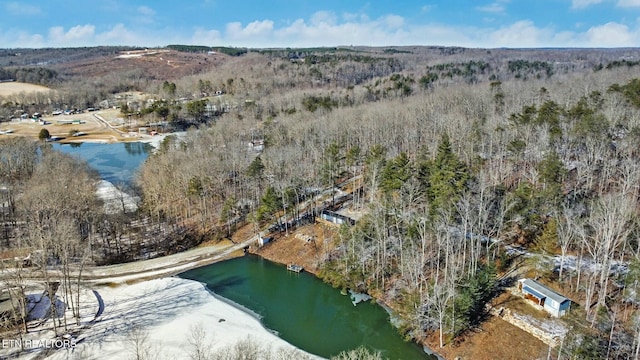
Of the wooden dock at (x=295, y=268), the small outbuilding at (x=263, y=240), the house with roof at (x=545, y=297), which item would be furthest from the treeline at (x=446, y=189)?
the wooden dock at (x=295, y=268)

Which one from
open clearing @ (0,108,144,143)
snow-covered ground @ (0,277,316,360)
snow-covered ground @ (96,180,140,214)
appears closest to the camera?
snow-covered ground @ (0,277,316,360)

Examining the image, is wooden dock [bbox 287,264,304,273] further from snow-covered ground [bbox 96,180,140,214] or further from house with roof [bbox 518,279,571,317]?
snow-covered ground [bbox 96,180,140,214]

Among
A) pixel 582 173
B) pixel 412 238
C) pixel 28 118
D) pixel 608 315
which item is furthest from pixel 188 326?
pixel 28 118

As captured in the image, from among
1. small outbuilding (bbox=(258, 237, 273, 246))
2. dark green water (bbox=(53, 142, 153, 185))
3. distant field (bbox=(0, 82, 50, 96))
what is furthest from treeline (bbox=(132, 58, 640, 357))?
distant field (bbox=(0, 82, 50, 96))

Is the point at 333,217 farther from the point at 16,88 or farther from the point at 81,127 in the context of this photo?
the point at 16,88

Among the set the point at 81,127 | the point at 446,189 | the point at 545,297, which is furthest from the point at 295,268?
the point at 81,127

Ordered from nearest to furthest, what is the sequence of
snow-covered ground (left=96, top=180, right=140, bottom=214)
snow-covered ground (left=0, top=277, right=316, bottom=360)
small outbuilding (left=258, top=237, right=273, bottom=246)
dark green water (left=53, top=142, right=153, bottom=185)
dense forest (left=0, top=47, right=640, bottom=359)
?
snow-covered ground (left=0, top=277, right=316, bottom=360) < dense forest (left=0, top=47, right=640, bottom=359) < small outbuilding (left=258, top=237, right=273, bottom=246) < snow-covered ground (left=96, top=180, right=140, bottom=214) < dark green water (left=53, top=142, right=153, bottom=185)

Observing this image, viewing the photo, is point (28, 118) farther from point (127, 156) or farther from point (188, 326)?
point (188, 326)
